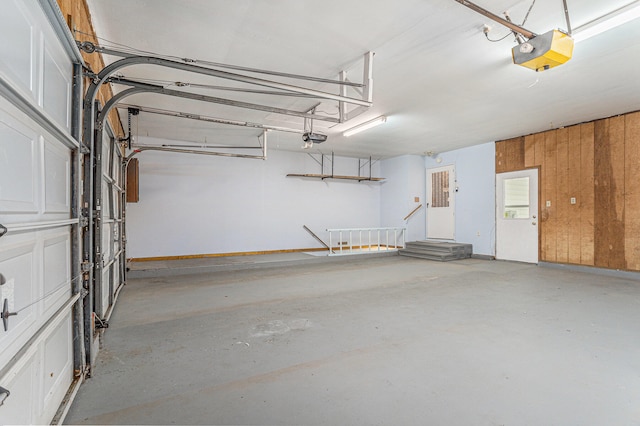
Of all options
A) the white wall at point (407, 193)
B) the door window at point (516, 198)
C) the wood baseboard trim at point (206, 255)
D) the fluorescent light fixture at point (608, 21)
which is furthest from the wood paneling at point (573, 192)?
the wood baseboard trim at point (206, 255)

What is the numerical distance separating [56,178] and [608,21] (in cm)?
428

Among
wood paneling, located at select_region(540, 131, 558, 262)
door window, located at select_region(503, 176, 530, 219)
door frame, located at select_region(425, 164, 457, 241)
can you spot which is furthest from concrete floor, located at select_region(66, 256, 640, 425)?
door frame, located at select_region(425, 164, 457, 241)

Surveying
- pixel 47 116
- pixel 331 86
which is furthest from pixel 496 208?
pixel 47 116

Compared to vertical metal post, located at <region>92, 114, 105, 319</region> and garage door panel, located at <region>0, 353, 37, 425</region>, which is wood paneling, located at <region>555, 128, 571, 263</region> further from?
garage door panel, located at <region>0, 353, 37, 425</region>

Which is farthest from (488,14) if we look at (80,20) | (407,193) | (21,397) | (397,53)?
(407,193)

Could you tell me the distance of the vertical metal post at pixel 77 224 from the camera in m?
1.93

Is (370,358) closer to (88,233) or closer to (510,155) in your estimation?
(88,233)

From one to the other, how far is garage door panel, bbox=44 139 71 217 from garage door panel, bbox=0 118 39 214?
151 millimetres

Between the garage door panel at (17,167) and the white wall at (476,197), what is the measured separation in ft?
26.5

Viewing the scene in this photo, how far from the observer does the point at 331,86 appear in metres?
4.02

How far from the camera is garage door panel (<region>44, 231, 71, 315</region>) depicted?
1535 millimetres

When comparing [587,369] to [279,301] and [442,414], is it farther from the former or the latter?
[279,301]

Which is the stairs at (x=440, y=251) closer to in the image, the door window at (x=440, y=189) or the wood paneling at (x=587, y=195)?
the door window at (x=440, y=189)

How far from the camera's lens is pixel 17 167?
1.23 meters
